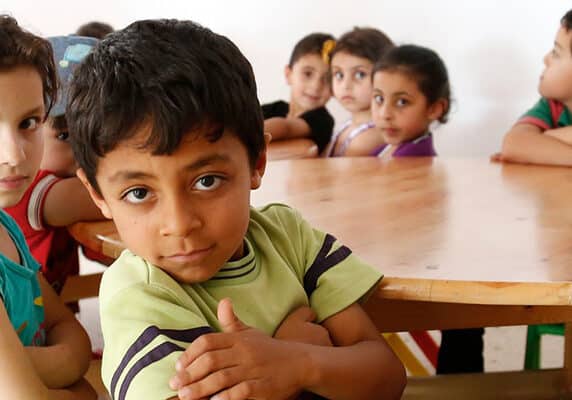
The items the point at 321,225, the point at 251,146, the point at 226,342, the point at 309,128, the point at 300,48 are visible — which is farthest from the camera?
the point at 300,48

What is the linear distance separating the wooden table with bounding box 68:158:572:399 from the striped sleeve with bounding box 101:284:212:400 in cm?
30

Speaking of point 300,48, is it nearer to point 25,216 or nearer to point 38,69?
point 25,216

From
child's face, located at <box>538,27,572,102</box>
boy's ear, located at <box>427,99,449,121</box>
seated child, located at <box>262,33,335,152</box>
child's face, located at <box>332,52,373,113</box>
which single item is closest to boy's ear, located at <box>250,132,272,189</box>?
child's face, located at <box>538,27,572,102</box>

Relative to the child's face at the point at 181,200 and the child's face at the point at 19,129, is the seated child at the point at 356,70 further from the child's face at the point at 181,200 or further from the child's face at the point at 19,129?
the child's face at the point at 181,200

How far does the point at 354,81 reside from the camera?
3322mm

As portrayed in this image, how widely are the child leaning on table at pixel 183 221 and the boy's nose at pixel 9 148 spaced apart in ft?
0.60

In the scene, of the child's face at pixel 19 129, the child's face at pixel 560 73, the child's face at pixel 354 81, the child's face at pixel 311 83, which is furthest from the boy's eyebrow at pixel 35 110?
the child's face at pixel 311 83

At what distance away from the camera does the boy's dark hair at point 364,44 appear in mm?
3305

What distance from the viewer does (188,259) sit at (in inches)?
36.7

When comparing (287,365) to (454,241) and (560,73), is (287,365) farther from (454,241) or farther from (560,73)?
(560,73)

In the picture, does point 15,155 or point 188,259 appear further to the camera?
point 15,155

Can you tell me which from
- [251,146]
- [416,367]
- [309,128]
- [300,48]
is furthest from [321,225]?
[300,48]

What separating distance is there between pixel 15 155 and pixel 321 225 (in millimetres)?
487

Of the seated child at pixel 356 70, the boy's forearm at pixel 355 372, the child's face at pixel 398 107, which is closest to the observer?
the boy's forearm at pixel 355 372
